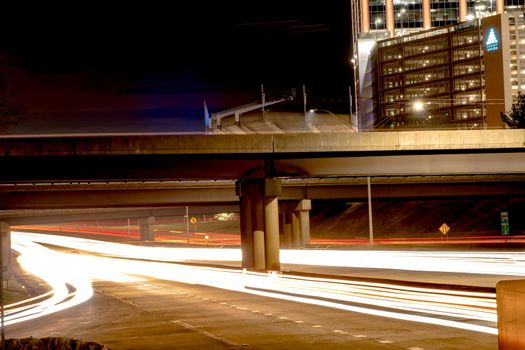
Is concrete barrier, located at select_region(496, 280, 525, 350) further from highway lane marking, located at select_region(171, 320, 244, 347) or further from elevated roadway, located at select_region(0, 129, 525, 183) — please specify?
elevated roadway, located at select_region(0, 129, 525, 183)

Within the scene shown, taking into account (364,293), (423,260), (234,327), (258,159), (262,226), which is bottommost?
(423,260)

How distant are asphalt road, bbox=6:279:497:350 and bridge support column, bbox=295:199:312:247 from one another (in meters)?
48.1

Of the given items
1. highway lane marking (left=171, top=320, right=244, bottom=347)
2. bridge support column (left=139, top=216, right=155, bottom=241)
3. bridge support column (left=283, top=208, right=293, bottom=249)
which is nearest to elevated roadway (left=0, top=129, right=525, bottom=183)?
highway lane marking (left=171, top=320, right=244, bottom=347)

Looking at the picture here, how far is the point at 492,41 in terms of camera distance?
393 ft

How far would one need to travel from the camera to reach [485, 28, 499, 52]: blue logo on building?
390 feet

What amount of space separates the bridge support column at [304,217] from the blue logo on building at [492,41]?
176ft

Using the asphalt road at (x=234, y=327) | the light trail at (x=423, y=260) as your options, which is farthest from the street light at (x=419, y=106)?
the asphalt road at (x=234, y=327)

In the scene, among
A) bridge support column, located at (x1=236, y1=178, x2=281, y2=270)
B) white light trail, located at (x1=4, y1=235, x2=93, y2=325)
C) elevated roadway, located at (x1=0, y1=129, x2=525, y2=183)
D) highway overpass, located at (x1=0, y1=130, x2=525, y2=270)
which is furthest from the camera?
bridge support column, located at (x1=236, y1=178, x2=281, y2=270)

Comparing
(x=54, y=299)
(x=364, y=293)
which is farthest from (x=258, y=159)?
(x=364, y=293)

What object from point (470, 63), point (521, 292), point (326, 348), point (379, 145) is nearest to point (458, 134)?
point (379, 145)

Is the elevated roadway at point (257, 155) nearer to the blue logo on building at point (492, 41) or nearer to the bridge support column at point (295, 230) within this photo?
the bridge support column at point (295, 230)

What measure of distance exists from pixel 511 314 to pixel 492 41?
11516 cm

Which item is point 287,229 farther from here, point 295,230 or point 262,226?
→ point 262,226

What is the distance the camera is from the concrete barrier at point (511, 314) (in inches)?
387
